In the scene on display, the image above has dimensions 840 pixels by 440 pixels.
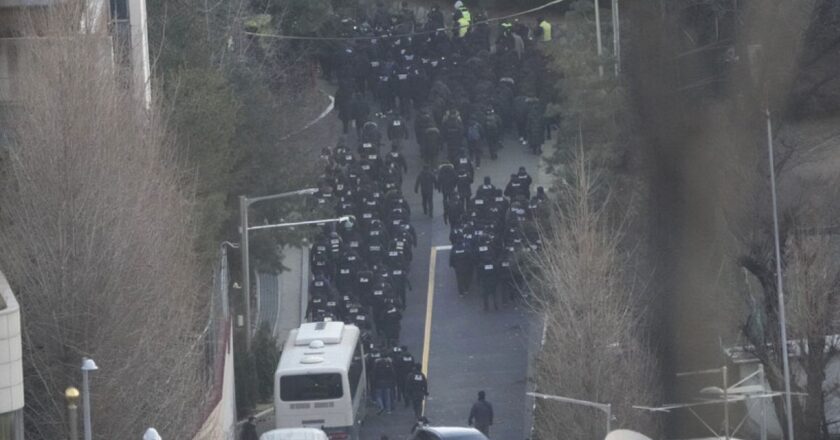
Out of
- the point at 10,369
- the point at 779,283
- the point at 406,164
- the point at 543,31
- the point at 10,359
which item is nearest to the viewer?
the point at 10,359

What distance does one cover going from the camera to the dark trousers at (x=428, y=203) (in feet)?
176

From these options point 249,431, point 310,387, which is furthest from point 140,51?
point 249,431

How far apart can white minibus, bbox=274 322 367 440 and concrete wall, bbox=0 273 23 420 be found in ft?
41.5

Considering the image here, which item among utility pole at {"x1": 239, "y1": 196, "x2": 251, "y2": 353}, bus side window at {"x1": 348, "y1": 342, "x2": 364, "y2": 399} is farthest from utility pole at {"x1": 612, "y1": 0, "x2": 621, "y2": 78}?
utility pole at {"x1": 239, "y1": 196, "x2": 251, "y2": 353}

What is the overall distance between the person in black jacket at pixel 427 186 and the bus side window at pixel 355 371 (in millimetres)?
10549

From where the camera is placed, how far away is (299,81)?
2459 inches

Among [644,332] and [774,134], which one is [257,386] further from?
[774,134]

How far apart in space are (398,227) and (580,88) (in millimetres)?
5127

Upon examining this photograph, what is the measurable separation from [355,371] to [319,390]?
137 cm

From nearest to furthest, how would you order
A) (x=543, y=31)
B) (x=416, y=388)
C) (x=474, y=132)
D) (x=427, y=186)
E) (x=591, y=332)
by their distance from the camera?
(x=591, y=332)
(x=416, y=388)
(x=427, y=186)
(x=474, y=132)
(x=543, y=31)

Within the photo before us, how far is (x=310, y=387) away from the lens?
41000 mm

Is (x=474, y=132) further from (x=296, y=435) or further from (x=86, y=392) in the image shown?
(x=86, y=392)

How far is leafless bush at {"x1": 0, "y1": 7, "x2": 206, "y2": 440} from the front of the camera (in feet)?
106

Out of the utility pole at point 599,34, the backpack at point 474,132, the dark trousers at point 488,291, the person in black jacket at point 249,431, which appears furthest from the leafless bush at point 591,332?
the backpack at point 474,132
